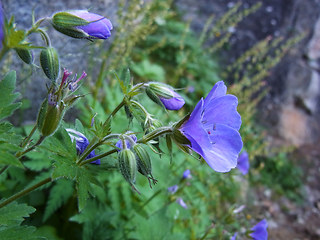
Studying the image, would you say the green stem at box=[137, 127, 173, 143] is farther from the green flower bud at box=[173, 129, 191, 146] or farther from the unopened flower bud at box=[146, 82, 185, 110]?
the unopened flower bud at box=[146, 82, 185, 110]

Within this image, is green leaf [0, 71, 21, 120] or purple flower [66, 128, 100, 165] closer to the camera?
green leaf [0, 71, 21, 120]

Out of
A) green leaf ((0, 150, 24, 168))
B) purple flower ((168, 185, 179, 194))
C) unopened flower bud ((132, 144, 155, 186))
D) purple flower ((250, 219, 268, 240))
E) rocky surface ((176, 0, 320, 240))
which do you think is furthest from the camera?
rocky surface ((176, 0, 320, 240))

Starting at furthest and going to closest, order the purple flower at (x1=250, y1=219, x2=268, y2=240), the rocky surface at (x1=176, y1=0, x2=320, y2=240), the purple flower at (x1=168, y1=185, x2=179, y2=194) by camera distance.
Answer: the rocky surface at (x1=176, y1=0, x2=320, y2=240), the purple flower at (x1=168, y1=185, x2=179, y2=194), the purple flower at (x1=250, y1=219, x2=268, y2=240)

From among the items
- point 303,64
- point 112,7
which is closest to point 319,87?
point 303,64

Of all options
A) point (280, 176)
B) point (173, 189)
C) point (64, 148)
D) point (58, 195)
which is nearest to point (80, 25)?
point (64, 148)

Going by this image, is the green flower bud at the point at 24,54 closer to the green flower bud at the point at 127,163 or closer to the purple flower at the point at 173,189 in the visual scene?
the green flower bud at the point at 127,163

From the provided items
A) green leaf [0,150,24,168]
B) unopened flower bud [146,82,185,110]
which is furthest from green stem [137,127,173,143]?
green leaf [0,150,24,168]

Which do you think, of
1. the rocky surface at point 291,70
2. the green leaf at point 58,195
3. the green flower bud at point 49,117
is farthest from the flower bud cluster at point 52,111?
the rocky surface at point 291,70
